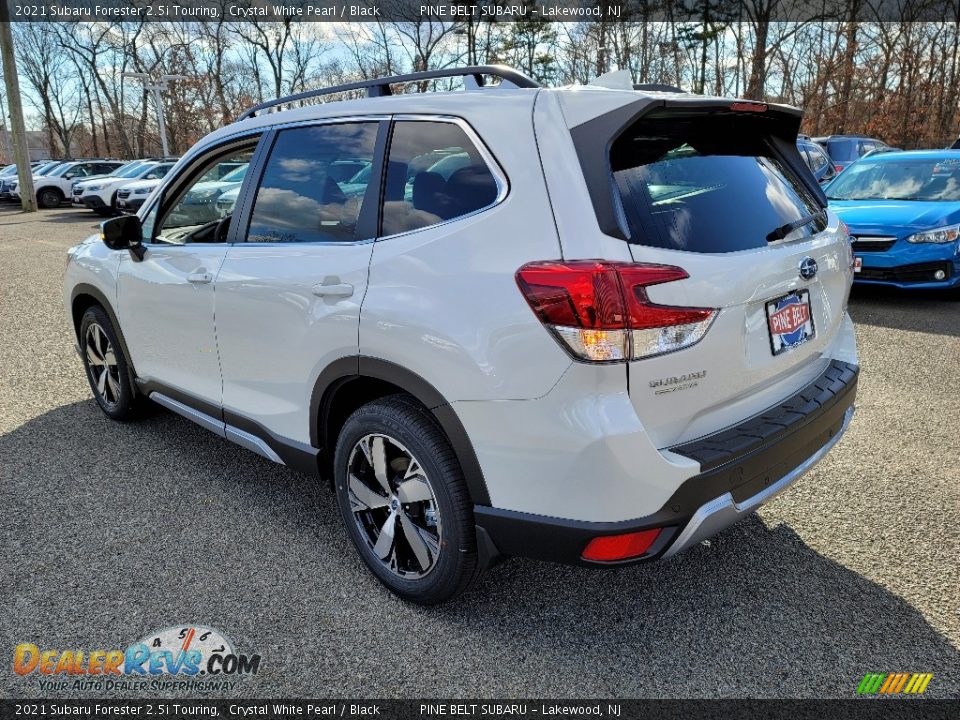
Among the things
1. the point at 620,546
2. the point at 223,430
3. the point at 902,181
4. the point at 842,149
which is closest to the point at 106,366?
the point at 223,430

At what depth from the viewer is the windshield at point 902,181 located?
8.37 metres

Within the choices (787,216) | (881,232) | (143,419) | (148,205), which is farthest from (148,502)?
(881,232)

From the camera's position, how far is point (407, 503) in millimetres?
2635

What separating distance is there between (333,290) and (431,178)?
541 millimetres

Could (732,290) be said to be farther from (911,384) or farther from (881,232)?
(881,232)

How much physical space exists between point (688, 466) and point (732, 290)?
0.56m

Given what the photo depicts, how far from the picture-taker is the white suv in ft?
6.83

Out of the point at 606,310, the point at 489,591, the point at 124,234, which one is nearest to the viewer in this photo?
the point at 606,310

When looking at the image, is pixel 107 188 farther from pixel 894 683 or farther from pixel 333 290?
pixel 894 683

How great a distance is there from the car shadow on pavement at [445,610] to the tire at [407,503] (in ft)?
0.50

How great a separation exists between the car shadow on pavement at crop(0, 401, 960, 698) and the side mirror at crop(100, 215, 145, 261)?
4.30ft

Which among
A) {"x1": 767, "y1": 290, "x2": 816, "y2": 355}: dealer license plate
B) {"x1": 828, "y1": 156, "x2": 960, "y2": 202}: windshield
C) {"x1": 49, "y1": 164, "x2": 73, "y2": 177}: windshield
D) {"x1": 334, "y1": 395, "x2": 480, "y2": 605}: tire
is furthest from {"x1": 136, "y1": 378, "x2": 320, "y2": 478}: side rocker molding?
{"x1": 49, "y1": 164, "x2": 73, "y2": 177}: windshield

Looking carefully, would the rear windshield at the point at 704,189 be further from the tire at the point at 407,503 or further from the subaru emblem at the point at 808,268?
the tire at the point at 407,503

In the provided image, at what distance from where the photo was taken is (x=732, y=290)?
2.21m
